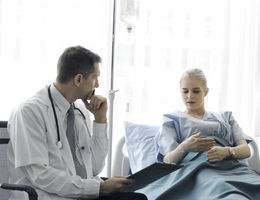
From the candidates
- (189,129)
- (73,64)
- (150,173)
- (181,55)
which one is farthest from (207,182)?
(181,55)

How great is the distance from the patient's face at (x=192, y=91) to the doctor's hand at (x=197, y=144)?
0.34 metres

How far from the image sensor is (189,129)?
2.61 m

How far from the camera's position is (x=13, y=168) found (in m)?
1.67

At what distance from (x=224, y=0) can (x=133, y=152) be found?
1519mm

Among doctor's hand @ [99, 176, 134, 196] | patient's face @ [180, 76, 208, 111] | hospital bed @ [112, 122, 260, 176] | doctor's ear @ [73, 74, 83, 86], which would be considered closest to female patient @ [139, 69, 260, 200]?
patient's face @ [180, 76, 208, 111]

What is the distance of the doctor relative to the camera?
158 centimetres

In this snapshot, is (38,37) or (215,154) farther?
(38,37)

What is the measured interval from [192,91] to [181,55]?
79 cm

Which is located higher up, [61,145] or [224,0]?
[224,0]

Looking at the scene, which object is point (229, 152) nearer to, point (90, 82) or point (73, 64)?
point (90, 82)

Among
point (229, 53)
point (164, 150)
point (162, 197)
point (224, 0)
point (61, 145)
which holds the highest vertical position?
point (224, 0)

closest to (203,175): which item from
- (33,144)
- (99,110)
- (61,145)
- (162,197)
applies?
(162,197)

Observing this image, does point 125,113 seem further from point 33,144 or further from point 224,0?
point 33,144

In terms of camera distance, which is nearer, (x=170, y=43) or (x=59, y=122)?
(x=59, y=122)
